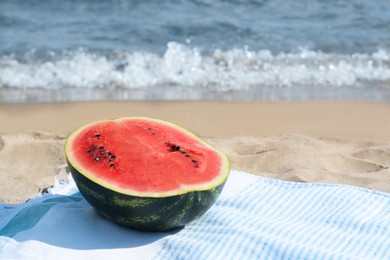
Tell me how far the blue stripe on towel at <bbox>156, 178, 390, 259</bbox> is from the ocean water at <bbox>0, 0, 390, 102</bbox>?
9.74 ft

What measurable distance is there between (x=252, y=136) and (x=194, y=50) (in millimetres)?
2780

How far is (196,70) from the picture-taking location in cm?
716

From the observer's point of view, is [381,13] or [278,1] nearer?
[381,13]

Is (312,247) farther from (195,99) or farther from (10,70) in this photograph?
(10,70)

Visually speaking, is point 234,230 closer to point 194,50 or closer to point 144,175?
point 144,175

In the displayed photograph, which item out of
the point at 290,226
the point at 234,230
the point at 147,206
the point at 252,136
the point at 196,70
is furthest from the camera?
the point at 196,70

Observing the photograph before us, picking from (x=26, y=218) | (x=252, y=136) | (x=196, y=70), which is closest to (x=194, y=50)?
(x=196, y=70)

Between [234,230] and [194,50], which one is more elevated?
[234,230]

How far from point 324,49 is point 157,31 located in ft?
6.69

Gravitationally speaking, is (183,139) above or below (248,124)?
above

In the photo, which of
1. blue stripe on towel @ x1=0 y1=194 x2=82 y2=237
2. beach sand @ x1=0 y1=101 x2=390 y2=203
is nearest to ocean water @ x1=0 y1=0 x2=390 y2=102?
beach sand @ x1=0 y1=101 x2=390 y2=203

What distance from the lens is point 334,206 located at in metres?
3.23

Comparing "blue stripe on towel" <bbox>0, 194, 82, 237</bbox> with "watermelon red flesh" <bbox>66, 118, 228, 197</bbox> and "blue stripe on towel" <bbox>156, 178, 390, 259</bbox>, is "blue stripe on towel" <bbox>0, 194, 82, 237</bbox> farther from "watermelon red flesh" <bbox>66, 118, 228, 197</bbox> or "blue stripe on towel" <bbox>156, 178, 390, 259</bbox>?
"blue stripe on towel" <bbox>156, 178, 390, 259</bbox>

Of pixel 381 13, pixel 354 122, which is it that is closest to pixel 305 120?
pixel 354 122
